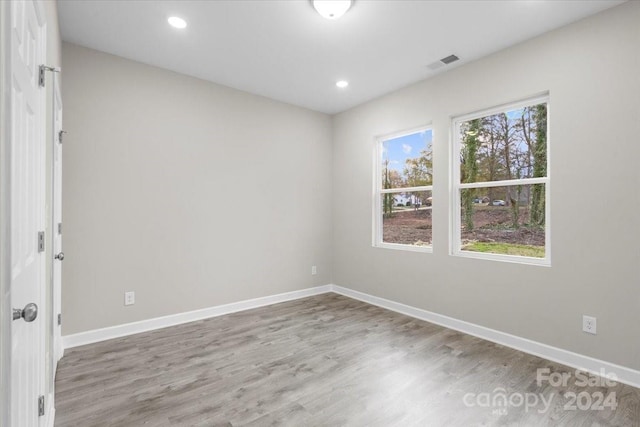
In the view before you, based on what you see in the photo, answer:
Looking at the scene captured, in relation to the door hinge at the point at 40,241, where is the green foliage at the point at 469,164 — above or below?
above

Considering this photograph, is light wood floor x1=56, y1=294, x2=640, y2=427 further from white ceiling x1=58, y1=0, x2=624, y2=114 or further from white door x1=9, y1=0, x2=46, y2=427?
white ceiling x1=58, y1=0, x2=624, y2=114

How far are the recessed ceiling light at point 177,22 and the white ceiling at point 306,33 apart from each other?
0.17 feet

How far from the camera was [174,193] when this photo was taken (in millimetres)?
3561

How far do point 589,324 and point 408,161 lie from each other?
2503mm

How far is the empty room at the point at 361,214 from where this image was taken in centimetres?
209

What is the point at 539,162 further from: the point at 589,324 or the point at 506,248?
the point at 589,324

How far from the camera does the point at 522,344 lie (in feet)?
9.60

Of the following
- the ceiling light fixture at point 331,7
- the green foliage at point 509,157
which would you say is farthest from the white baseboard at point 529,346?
the ceiling light fixture at point 331,7

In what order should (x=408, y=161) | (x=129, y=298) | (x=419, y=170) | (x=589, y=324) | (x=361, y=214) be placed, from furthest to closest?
(x=361, y=214)
(x=408, y=161)
(x=419, y=170)
(x=129, y=298)
(x=589, y=324)

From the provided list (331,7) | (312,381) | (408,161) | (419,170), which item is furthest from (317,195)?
(312,381)

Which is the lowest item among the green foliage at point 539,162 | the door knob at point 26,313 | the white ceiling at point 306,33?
the door knob at point 26,313

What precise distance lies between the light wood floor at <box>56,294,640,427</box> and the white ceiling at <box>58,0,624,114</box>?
2.89m

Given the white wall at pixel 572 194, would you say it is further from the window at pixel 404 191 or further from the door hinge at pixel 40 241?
the door hinge at pixel 40 241

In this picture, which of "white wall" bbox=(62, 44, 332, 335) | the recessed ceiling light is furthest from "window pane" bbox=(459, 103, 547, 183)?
the recessed ceiling light
